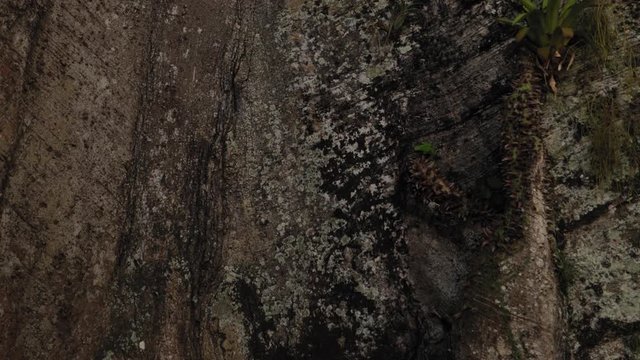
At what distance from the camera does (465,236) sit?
2.85m

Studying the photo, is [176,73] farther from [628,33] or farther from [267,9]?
[628,33]

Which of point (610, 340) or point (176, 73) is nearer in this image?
point (610, 340)

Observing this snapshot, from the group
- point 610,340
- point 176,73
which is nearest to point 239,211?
point 176,73

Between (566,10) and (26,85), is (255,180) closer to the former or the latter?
(26,85)

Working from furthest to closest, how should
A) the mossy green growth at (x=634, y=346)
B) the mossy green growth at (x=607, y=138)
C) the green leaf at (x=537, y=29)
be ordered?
1. the green leaf at (x=537, y=29)
2. the mossy green growth at (x=607, y=138)
3. the mossy green growth at (x=634, y=346)

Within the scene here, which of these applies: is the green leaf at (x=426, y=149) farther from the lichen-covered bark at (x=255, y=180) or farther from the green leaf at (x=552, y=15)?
the green leaf at (x=552, y=15)

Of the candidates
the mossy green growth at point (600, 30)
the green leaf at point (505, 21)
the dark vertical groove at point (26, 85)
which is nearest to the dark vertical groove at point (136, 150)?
the dark vertical groove at point (26, 85)

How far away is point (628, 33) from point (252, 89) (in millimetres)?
1901

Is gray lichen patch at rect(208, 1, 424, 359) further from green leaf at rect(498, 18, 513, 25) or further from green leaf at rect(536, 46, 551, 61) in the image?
green leaf at rect(536, 46, 551, 61)

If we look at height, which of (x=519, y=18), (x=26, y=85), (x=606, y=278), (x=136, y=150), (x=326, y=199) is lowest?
(x=606, y=278)

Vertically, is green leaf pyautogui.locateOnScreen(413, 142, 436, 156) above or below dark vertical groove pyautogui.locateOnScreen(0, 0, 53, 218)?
below

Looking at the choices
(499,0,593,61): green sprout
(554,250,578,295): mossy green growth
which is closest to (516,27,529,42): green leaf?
(499,0,593,61): green sprout

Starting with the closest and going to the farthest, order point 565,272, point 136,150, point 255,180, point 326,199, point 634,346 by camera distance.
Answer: point 634,346 < point 565,272 < point 326,199 < point 255,180 < point 136,150

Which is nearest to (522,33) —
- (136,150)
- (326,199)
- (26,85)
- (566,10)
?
(566,10)
